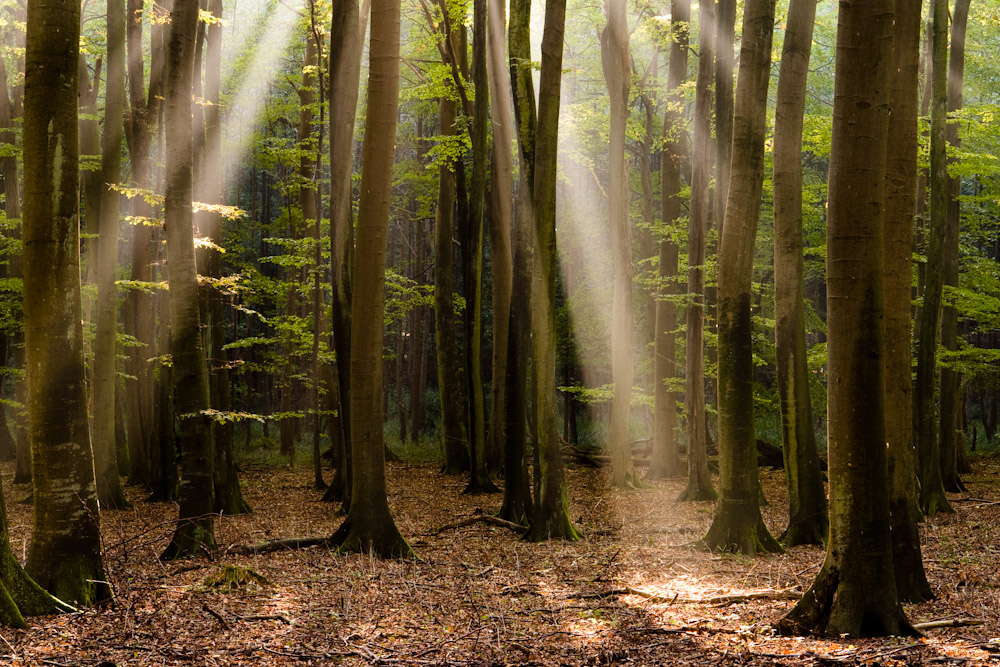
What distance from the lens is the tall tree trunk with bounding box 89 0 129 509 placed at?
13039mm

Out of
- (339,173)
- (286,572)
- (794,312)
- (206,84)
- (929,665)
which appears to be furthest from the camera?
(206,84)

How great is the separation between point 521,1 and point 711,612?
8.26 m

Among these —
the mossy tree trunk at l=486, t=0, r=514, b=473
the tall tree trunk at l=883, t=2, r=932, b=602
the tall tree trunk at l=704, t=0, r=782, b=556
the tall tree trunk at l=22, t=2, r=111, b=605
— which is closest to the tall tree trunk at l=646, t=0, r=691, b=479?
the mossy tree trunk at l=486, t=0, r=514, b=473

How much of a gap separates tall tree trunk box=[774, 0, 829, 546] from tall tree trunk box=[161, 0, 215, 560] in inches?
271

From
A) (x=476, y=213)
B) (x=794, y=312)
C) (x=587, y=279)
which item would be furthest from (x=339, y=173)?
(x=587, y=279)

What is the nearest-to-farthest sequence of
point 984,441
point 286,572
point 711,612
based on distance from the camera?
point 711,612, point 286,572, point 984,441

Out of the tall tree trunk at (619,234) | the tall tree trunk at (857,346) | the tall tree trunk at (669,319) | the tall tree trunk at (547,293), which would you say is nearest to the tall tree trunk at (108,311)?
the tall tree trunk at (547,293)

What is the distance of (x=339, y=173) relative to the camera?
13.1 meters

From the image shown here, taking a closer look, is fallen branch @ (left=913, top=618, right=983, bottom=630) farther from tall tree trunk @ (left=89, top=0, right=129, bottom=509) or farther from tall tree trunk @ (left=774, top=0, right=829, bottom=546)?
tall tree trunk @ (left=89, top=0, right=129, bottom=509)

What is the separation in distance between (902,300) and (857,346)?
1.89 meters

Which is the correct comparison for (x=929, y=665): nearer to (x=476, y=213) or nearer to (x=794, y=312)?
(x=794, y=312)

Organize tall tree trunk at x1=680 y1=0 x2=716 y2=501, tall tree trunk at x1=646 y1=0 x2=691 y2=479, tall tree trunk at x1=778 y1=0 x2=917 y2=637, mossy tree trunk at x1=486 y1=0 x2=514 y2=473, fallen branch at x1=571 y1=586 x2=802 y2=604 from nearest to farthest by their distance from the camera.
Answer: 1. tall tree trunk at x1=778 y1=0 x2=917 y2=637
2. fallen branch at x1=571 y1=586 x2=802 y2=604
3. mossy tree trunk at x1=486 y1=0 x2=514 y2=473
4. tall tree trunk at x1=680 y1=0 x2=716 y2=501
5. tall tree trunk at x1=646 y1=0 x2=691 y2=479

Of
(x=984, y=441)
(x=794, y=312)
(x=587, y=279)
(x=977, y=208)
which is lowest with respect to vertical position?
(x=984, y=441)

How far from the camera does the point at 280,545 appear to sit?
9656 mm
